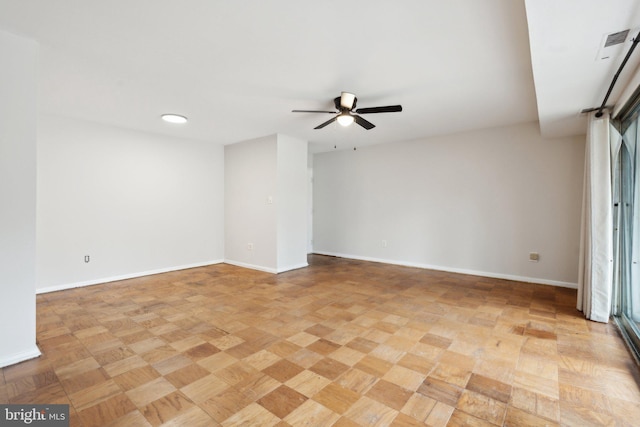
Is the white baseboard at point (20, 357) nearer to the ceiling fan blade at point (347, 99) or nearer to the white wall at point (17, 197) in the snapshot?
the white wall at point (17, 197)

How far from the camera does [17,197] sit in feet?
7.04

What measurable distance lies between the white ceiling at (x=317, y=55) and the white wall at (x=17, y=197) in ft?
0.89

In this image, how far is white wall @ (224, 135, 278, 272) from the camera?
5055 millimetres

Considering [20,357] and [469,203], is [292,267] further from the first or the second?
[20,357]

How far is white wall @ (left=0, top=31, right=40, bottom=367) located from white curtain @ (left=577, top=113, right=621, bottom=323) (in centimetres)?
510

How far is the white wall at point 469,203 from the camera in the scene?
166 inches

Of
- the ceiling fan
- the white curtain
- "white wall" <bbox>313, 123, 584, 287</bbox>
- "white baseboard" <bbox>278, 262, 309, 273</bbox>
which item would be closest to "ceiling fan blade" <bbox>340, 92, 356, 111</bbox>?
the ceiling fan

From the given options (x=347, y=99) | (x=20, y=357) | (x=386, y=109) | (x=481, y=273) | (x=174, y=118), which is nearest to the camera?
(x=20, y=357)

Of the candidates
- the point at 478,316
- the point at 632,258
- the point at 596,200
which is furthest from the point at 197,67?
the point at 632,258

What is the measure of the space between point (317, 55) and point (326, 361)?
2431 mm

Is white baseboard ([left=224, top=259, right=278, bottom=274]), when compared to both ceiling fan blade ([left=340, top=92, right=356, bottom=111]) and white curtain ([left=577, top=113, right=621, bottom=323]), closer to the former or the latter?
ceiling fan blade ([left=340, top=92, right=356, bottom=111])

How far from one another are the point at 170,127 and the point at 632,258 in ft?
19.7

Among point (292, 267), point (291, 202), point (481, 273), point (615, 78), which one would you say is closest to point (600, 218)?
point (615, 78)

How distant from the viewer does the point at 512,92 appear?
10.3ft
